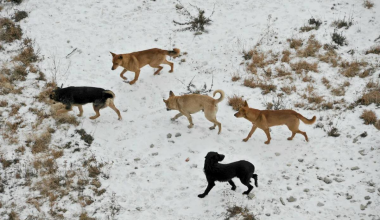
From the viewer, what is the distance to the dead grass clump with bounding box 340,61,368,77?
31.0ft

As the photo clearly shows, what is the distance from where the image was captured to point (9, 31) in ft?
37.2

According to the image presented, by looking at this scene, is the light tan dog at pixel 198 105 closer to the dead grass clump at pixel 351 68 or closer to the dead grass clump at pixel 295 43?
the dead grass clump at pixel 351 68

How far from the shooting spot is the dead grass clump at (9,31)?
11117mm

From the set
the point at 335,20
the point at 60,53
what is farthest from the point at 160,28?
the point at 335,20

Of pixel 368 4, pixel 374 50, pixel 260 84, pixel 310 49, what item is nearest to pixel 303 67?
pixel 310 49

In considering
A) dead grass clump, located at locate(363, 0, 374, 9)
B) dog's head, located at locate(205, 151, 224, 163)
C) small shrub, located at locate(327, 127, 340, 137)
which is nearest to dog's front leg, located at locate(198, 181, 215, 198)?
dog's head, located at locate(205, 151, 224, 163)

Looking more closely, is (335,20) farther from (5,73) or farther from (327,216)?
(5,73)

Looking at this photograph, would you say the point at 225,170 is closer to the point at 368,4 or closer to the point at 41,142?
the point at 41,142

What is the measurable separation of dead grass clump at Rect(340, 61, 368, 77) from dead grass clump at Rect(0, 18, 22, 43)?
1168 centimetres

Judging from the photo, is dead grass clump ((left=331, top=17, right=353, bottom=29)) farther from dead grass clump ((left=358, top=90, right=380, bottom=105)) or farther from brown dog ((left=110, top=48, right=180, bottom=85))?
brown dog ((left=110, top=48, right=180, bottom=85))

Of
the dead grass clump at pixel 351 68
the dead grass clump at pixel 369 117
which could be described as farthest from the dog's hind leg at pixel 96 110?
the dead grass clump at pixel 351 68

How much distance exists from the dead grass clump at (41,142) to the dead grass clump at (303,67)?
7.83 m

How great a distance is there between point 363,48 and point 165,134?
25.2ft

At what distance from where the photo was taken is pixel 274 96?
9062 millimetres
